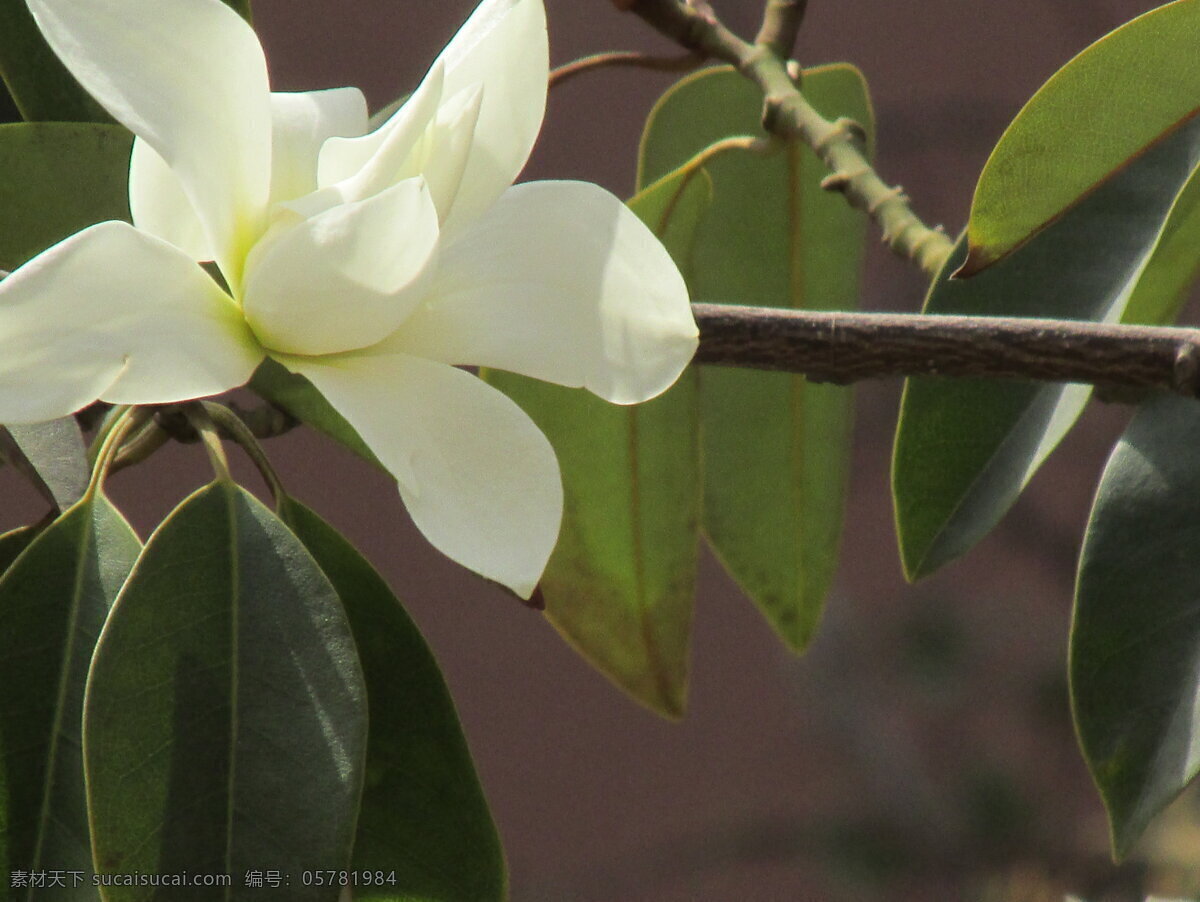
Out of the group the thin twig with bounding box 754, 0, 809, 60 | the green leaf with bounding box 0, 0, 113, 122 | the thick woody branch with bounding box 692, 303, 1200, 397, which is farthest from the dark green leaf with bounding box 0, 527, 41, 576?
the thin twig with bounding box 754, 0, 809, 60

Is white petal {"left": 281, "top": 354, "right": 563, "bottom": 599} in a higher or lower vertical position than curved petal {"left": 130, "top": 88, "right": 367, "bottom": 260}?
lower

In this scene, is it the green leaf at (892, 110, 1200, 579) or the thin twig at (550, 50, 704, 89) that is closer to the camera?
the green leaf at (892, 110, 1200, 579)

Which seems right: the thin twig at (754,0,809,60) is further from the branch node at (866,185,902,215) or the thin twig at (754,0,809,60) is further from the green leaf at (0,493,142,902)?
the green leaf at (0,493,142,902)

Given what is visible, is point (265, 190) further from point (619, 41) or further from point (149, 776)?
point (619, 41)

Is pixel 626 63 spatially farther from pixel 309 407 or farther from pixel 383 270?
pixel 383 270

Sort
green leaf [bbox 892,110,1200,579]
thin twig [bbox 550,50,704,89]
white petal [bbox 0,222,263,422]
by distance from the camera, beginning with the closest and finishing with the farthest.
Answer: white petal [bbox 0,222,263,422] < green leaf [bbox 892,110,1200,579] < thin twig [bbox 550,50,704,89]

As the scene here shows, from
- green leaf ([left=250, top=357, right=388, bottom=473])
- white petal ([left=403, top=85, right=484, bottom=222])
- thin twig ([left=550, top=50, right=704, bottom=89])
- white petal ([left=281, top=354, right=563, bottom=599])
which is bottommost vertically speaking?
green leaf ([left=250, top=357, right=388, bottom=473])

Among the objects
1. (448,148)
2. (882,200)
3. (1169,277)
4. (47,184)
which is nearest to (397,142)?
(448,148)

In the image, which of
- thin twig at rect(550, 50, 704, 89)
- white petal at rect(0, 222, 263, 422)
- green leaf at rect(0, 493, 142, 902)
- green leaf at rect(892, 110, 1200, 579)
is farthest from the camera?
thin twig at rect(550, 50, 704, 89)
